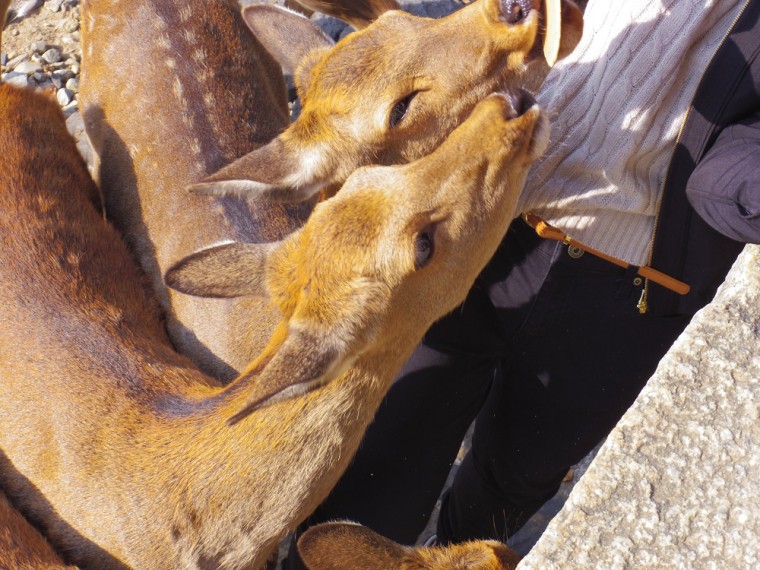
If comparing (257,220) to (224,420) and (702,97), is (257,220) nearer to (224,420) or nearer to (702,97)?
(224,420)

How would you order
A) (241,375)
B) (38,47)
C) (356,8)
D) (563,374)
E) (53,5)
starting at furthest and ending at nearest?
1. (53,5)
2. (38,47)
3. (356,8)
4. (563,374)
5. (241,375)

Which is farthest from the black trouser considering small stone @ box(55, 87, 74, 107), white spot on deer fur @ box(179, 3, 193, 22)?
small stone @ box(55, 87, 74, 107)

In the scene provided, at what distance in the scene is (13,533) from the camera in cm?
278

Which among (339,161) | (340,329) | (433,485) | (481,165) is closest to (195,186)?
(339,161)

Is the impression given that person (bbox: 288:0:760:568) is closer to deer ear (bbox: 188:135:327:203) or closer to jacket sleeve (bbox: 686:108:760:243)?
jacket sleeve (bbox: 686:108:760:243)

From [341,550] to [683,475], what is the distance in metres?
0.88

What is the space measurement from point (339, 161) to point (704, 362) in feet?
4.41

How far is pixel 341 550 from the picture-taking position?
2.12 meters

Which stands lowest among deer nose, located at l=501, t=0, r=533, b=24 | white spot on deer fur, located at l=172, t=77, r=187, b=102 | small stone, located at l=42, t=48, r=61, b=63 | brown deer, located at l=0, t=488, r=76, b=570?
brown deer, located at l=0, t=488, r=76, b=570

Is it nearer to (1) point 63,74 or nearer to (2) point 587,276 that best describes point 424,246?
(2) point 587,276

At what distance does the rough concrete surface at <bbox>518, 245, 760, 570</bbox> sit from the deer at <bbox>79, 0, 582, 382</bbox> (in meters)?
0.98

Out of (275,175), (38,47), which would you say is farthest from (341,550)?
(38,47)

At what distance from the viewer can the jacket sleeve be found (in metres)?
2.07

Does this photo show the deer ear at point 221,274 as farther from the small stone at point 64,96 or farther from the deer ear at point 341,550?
the small stone at point 64,96
